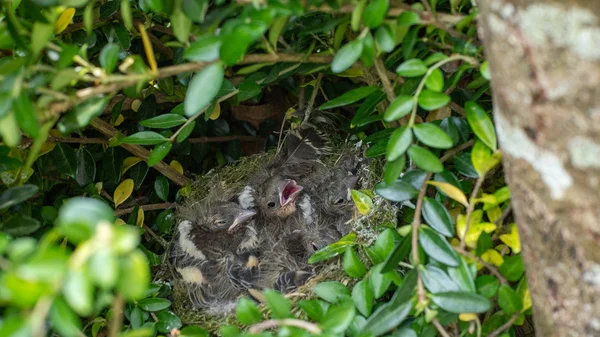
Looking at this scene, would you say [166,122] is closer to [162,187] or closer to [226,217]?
[162,187]

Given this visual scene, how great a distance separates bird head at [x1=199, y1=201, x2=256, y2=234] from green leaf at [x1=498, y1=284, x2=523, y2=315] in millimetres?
1031

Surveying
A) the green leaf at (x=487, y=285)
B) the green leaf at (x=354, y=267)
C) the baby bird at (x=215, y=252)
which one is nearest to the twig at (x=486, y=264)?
the green leaf at (x=487, y=285)

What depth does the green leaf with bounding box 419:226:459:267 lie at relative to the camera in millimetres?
1021

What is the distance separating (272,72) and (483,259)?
2.06ft

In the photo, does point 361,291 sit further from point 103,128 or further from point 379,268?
point 103,128

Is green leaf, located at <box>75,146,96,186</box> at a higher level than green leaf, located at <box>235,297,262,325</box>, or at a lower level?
lower

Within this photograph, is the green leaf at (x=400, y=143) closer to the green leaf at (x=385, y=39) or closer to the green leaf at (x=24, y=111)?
the green leaf at (x=385, y=39)

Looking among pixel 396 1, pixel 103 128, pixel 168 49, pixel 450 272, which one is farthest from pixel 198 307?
pixel 396 1

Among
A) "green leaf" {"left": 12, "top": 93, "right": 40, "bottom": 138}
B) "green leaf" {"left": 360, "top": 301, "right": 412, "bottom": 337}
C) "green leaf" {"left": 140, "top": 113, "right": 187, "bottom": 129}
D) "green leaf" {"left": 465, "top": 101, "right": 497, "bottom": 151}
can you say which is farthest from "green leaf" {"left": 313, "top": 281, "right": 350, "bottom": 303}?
"green leaf" {"left": 12, "top": 93, "right": 40, "bottom": 138}

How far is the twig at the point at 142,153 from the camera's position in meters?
1.66

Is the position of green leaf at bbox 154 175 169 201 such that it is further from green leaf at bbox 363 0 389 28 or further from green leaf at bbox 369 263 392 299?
green leaf at bbox 363 0 389 28

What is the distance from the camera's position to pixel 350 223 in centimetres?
182

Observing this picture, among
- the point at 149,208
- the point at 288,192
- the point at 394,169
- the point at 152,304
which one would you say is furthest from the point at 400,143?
the point at 149,208

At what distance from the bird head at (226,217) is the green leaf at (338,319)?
96cm
